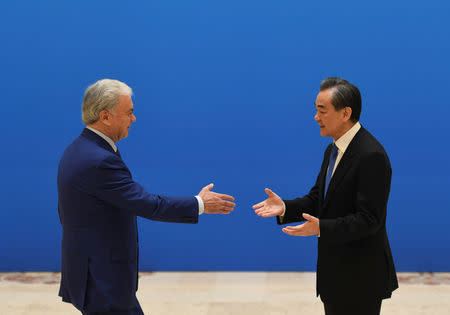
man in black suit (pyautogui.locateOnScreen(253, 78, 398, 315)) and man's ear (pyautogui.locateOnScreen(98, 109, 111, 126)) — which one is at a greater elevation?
man's ear (pyautogui.locateOnScreen(98, 109, 111, 126))

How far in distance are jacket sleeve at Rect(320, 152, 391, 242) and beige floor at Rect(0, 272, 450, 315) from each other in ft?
5.75

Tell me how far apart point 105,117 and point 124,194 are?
1.19 ft

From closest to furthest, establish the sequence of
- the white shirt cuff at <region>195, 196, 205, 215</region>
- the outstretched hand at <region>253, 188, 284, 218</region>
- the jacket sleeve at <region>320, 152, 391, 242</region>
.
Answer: the jacket sleeve at <region>320, 152, 391, 242</region>, the white shirt cuff at <region>195, 196, 205, 215</region>, the outstretched hand at <region>253, 188, 284, 218</region>

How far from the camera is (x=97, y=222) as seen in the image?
2121mm

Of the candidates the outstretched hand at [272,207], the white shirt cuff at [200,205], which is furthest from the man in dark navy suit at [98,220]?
the outstretched hand at [272,207]

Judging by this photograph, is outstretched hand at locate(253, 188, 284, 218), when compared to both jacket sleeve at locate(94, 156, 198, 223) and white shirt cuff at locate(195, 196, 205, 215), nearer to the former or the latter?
white shirt cuff at locate(195, 196, 205, 215)

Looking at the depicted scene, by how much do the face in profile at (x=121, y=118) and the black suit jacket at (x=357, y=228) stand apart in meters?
0.93

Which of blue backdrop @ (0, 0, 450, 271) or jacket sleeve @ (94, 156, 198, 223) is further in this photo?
blue backdrop @ (0, 0, 450, 271)

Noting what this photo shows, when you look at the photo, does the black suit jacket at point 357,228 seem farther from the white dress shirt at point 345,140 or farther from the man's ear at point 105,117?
the man's ear at point 105,117

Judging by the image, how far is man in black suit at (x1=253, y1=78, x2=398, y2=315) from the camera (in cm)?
207

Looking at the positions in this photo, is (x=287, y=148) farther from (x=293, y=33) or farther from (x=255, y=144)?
(x=293, y=33)

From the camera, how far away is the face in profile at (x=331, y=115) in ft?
7.30

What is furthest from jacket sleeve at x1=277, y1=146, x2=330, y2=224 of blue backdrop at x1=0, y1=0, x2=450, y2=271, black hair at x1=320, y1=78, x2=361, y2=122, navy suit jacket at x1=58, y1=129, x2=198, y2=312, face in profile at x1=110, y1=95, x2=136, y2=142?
blue backdrop at x1=0, y1=0, x2=450, y2=271

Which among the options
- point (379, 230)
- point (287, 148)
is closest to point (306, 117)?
point (287, 148)
